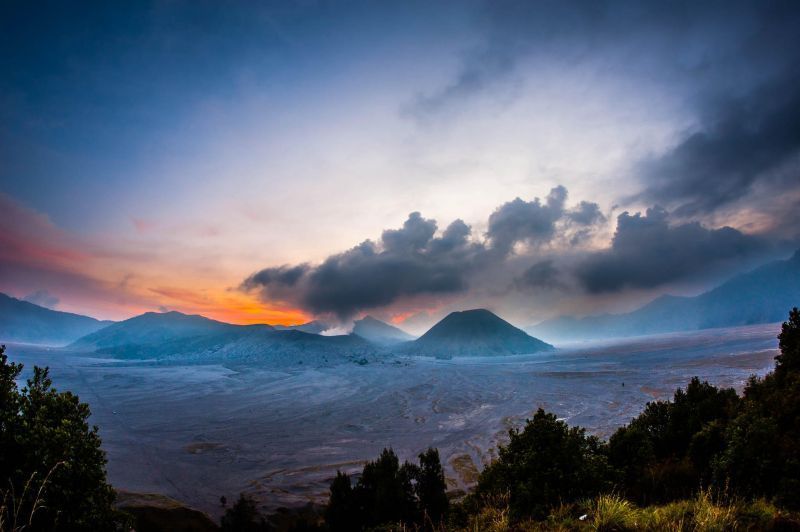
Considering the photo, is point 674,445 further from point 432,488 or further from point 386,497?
point 386,497

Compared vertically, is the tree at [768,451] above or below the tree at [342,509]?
above

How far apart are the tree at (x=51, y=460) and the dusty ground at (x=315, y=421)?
3186 centimetres

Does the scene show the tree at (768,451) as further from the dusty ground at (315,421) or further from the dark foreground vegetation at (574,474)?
the dusty ground at (315,421)

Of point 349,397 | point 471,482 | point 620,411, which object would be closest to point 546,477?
point 471,482

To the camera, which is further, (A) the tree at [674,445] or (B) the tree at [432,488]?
(B) the tree at [432,488]

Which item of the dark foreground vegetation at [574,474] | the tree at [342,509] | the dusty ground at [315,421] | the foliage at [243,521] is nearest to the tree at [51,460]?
the dark foreground vegetation at [574,474]

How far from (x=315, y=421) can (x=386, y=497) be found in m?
59.0

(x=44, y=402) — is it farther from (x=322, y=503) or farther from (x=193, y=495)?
(x=193, y=495)

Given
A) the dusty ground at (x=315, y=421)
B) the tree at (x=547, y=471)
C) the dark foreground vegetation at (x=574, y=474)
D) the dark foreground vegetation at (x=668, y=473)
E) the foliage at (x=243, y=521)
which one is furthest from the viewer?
the dusty ground at (x=315, y=421)

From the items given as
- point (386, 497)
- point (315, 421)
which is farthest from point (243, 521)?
point (315, 421)

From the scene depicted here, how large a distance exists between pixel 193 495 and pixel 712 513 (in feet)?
178

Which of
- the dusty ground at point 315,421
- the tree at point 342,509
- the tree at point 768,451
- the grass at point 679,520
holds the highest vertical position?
the grass at point 679,520

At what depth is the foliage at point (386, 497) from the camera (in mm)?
26172

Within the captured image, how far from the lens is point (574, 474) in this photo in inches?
549
